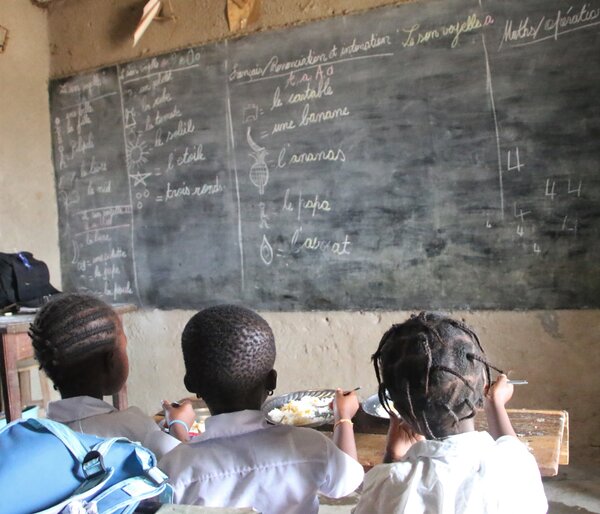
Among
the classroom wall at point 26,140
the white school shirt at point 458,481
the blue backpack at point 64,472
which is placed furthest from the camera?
the classroom wall at point 26,140

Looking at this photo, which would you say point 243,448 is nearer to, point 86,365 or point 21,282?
point 86,365

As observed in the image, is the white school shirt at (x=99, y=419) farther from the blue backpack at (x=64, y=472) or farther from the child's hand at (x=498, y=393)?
the child's hand at (x=498, y=393)

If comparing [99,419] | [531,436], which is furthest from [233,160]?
[531,436]

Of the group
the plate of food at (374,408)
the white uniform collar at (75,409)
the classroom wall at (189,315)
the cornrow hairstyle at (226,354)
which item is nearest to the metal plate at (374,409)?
the plate of food at (374,408)

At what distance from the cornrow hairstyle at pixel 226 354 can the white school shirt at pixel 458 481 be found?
350mm

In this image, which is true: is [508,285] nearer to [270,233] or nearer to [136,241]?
[270,233]

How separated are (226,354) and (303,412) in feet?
1.60

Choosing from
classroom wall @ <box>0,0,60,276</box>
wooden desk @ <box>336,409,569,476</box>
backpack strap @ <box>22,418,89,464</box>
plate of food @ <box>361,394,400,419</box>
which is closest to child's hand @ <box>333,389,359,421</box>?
wooden desk @ <box>336,409,569,476</box>

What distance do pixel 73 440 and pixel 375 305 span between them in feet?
7.68

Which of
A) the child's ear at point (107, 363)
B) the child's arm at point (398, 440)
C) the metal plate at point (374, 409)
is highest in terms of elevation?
the child's ear at point (107, 363)

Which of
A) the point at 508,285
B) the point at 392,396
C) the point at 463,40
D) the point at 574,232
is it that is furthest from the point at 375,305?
the point at 392,396

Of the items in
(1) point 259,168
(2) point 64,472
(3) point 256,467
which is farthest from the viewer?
(1) point 259,168

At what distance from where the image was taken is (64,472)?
0.91 meters

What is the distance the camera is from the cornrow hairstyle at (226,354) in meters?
1.27
